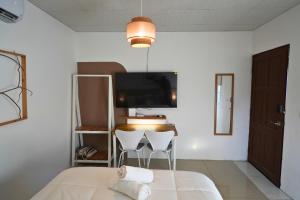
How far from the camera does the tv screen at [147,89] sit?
3838 mm

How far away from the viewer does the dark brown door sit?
9.65 feet

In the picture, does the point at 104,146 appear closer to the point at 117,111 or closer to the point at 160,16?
the point at 117,111

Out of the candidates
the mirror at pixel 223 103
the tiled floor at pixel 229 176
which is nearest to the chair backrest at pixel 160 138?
the tiled floor at pixel 229 176

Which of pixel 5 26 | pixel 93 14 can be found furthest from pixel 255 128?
pixel 5 26

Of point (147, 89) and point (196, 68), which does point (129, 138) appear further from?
point (196, 68)

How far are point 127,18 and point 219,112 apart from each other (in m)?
2.36

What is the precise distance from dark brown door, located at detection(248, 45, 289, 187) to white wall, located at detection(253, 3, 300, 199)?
10cm

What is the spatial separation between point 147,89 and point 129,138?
104 cm

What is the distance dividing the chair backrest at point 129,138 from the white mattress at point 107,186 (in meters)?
1.15

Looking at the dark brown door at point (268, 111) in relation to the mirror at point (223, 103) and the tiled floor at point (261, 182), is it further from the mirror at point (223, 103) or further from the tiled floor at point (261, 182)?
the mirror at point (223, 103)

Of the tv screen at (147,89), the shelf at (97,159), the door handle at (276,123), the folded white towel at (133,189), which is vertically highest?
the tv screen at (147,89)

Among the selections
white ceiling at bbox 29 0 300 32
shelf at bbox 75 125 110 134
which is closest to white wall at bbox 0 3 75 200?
shelf at bbox 75 125 110 134

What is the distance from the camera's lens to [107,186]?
172 centimetres

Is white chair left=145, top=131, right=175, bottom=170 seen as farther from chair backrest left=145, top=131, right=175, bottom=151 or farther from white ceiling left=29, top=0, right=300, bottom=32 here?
white ceiling left=29, top=0, right=300, bottom=32
